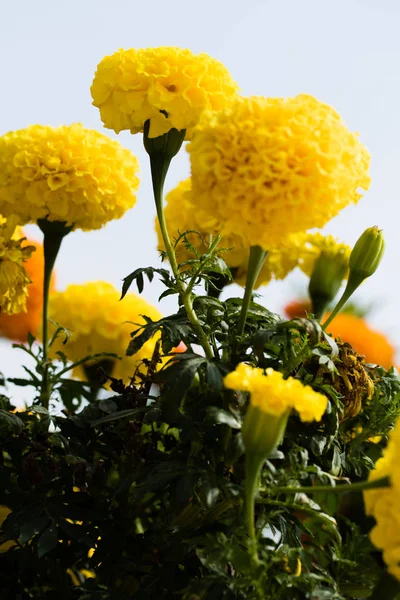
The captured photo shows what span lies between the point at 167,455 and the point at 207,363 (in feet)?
0.52

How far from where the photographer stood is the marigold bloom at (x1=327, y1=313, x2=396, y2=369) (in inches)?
63.6

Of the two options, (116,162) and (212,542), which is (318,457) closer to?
(212,542)

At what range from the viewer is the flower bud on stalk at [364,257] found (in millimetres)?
882

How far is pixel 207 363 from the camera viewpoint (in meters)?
0.74

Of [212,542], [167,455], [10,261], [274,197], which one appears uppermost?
[10,261]

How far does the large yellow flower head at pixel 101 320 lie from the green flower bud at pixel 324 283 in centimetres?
26

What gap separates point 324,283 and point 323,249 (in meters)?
0.06

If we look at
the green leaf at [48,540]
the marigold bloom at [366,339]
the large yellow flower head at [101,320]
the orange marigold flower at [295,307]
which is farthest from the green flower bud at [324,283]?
the orange marigold flower at [295,307]

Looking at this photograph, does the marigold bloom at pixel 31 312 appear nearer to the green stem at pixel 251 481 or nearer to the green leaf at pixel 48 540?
the green leaf at pixel 48 540

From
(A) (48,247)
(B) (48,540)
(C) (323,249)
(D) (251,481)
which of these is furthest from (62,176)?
(D) (251,481)

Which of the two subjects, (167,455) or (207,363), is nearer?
(207,363)

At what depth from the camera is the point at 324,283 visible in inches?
42.0

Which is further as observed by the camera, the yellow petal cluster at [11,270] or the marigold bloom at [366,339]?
the marigold bloom at [366,339]

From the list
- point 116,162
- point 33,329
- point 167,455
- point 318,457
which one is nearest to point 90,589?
point 167,455
